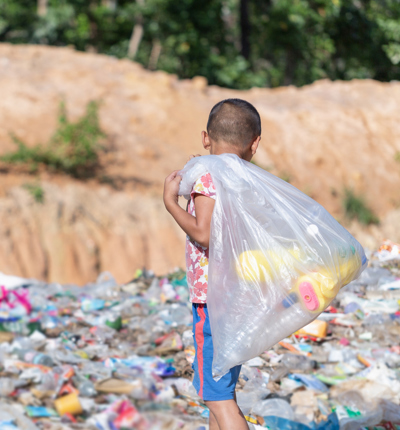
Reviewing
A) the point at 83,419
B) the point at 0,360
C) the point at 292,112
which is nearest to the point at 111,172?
the point at 292,112

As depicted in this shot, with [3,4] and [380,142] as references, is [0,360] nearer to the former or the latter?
[380,142]

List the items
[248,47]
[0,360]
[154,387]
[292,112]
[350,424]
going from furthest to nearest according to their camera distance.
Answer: [248,47], [292,112], [0,360], [154,387], [350,424]

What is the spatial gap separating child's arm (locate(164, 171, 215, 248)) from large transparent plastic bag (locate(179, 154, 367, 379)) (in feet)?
0.07

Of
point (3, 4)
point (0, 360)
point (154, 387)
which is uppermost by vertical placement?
point (3, 4)

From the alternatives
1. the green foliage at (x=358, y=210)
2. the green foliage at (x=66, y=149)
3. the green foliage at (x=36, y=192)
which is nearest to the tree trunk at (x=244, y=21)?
the green foliage at (x=358, y=210)

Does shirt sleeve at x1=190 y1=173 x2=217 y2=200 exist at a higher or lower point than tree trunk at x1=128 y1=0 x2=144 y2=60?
lower

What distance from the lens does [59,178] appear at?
28.2 feet

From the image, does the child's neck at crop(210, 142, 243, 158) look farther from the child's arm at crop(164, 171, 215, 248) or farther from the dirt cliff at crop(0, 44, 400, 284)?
the dirt cliff at crop(0, 44, 400, 284)

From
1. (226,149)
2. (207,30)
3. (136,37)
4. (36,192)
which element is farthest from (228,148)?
(207,30)

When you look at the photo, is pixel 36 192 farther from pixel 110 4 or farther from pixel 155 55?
pixel 110 4

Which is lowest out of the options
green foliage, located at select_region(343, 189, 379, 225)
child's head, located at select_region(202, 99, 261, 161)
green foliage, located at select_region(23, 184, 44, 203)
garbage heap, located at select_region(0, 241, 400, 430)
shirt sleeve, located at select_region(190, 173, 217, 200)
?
green foliage, located at select_region(23, 184, 44, 203)

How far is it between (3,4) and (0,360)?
14.5m

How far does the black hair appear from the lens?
175cm

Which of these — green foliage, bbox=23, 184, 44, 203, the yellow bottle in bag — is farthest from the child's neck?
green foliage, bbox=23, 184, 44, 203
